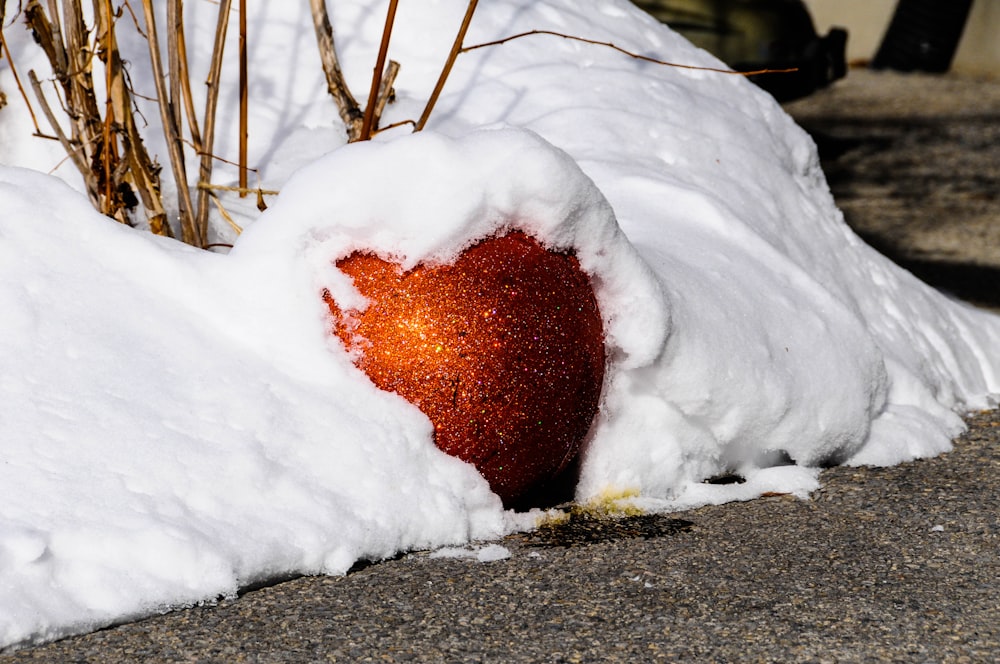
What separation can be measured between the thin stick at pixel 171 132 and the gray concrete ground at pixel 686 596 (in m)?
1.17

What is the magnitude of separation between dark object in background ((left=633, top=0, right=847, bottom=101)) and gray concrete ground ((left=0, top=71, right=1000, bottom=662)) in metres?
4.40

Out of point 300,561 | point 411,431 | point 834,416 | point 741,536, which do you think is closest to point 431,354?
point 411,431

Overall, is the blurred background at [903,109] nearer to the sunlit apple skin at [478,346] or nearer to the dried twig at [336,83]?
the dried twig at [336,83]

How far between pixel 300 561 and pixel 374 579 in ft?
0.47

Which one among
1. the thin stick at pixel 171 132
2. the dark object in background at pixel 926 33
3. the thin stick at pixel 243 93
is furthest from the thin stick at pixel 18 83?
the dark object in background at pixel 926 33

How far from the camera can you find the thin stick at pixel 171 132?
304 centimetres

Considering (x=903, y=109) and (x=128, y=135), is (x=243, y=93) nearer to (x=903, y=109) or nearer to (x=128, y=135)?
(x=128, y=135)

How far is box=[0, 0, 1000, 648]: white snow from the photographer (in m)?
2.23

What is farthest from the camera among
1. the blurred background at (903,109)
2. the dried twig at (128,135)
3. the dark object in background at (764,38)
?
the dark object in background at (764,38)

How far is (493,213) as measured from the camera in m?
2.59

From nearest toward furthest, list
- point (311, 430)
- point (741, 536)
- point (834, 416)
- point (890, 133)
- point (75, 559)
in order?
point (75, 559)
point (311, 430)
point (741, 536)
point (834, 416)
point (890, 133)

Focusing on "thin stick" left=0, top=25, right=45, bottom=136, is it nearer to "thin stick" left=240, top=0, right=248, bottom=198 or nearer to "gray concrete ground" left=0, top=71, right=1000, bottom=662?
"thin stick" left=240, top=0, right=248, bottom=198

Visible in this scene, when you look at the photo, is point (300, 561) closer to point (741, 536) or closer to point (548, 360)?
point (548, 360)

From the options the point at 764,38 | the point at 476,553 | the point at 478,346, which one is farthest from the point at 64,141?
the point at 764,38
